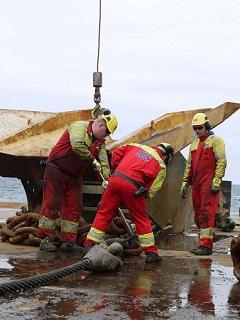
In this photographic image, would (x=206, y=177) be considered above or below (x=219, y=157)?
below

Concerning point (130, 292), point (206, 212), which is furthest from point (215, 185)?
point (130, 292)

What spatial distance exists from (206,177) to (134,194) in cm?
148

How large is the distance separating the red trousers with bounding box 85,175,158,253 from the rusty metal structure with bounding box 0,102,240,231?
1.88 m

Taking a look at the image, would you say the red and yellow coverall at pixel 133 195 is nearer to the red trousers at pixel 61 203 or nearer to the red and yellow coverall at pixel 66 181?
the red and yellow coverall at pixel 66 181

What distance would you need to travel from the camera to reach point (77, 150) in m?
6.32

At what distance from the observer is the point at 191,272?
536 centimetres

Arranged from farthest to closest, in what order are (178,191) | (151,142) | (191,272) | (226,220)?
(226,220), (178,191), (151,142), (191,272)

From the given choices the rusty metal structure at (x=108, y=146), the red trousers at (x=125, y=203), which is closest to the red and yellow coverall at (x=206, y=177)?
the rusty metal structure at (x=108, y=146)

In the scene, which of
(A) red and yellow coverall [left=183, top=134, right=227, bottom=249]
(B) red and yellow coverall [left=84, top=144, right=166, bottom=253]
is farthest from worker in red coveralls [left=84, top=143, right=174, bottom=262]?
(A) red and yellow coverall [left=183, top=134, right=227, bottom=249]

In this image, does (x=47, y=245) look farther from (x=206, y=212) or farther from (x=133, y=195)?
(x=206, y=212)

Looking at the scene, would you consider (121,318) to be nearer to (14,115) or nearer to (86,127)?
(86,127)

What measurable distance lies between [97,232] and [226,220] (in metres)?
4.65

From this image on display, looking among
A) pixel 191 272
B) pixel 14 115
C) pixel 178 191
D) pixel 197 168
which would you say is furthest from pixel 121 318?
pixel 14 115

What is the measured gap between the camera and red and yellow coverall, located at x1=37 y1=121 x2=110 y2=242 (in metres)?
6.54
